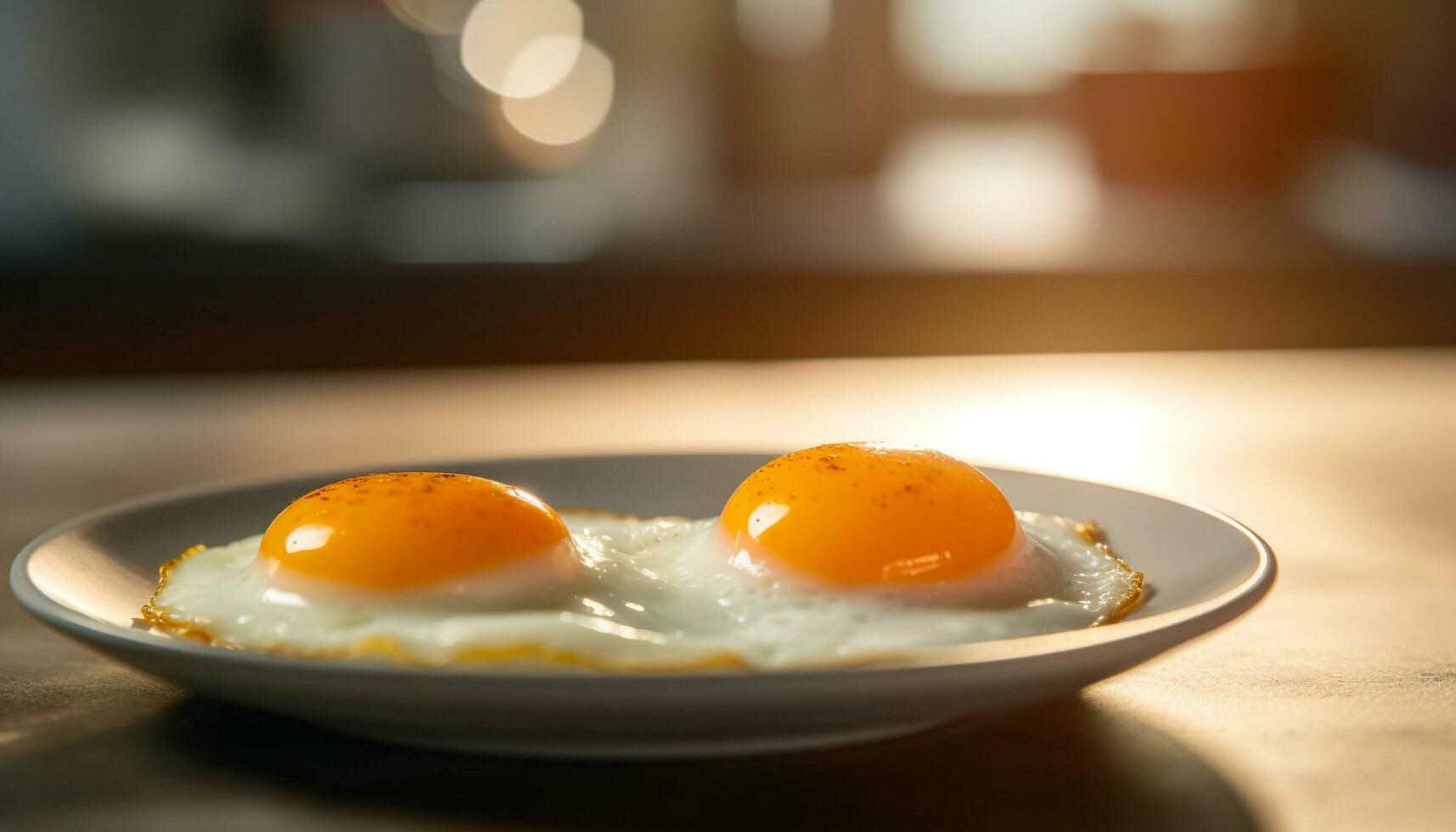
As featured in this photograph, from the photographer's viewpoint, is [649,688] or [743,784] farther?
[743,784]

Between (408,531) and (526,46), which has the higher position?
(526,46)

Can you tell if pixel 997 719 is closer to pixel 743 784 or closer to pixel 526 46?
pixel 743 784

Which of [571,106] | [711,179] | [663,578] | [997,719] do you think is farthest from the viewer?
[571,106]

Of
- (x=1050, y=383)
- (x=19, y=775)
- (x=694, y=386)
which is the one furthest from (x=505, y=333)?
(x=19, y=775)

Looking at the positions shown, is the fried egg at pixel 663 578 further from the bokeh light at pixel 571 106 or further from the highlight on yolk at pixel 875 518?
the bokeh light at pixel 571 106

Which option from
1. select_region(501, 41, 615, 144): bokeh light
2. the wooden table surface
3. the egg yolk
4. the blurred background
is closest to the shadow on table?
the wooden table surface

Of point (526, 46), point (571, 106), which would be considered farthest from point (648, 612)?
point (526, 46)
